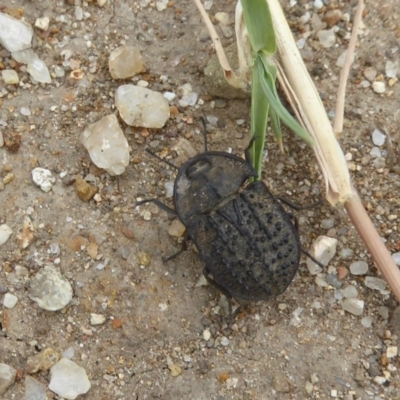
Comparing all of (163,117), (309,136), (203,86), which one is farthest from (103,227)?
(309,136)

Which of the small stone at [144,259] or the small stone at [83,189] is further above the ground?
the small stone at [83,189]

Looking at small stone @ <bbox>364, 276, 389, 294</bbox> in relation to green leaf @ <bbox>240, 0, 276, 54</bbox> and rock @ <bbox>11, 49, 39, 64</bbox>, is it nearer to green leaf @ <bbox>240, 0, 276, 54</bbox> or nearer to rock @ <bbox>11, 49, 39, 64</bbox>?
green leaf @ <bbox>240, 0, 276, 54</bbox>

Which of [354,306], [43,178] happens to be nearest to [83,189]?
[43,178]

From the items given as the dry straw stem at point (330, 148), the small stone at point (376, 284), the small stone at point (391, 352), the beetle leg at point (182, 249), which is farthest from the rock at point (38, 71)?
the small stone at point (391, 352)

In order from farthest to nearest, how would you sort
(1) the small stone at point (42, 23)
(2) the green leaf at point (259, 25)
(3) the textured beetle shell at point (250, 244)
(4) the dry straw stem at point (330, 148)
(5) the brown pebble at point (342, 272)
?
(1) the small stone at point (42, 23) → (5) the brown pebble at point (342, 272) → (3) the textured beetle shell at point (250, 244) → (2) the green leaf at point (259, 25) → (4) the dry straw stem at point (330, 148)

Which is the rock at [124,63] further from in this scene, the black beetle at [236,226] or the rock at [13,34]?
the black beetle at [236,226]

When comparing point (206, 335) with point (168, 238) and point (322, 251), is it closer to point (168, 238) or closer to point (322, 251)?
point (168, 238)

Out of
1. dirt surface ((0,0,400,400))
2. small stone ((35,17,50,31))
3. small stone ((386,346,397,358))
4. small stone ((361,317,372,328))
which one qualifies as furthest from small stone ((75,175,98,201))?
small stone ((386,346,397,358))
